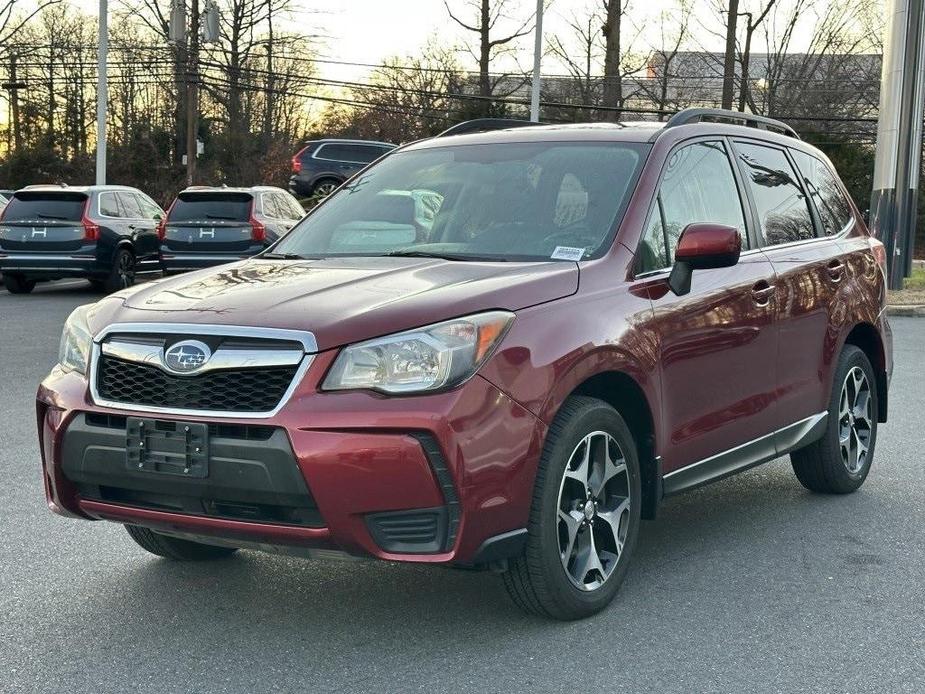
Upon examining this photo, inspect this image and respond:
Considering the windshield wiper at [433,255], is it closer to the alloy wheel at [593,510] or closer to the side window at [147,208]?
the alloy wheel at [593,510]

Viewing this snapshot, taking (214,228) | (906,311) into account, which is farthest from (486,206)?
(214,228)

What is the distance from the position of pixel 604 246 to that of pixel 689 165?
862 mm

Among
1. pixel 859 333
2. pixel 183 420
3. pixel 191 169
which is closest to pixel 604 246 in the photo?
pixel 183 420

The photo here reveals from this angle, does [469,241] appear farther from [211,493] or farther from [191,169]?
[191,169]

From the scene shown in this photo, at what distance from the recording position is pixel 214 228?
2000cm

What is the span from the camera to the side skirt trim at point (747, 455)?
4.82 metres

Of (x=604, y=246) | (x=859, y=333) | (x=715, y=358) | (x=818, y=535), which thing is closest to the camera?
(x=604, y=246)

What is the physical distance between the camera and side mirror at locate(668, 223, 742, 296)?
4586mm

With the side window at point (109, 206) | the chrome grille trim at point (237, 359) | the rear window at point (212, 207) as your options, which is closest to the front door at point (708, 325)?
the chrome grille trim at point (237, 359)

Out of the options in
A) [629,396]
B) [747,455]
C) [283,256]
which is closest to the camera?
[629,396]

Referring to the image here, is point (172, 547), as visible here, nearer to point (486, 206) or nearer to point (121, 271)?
point (486, 206)

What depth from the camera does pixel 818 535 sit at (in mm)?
5523

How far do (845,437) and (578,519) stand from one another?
252 centimetres

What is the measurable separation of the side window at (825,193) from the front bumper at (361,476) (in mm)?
2982
